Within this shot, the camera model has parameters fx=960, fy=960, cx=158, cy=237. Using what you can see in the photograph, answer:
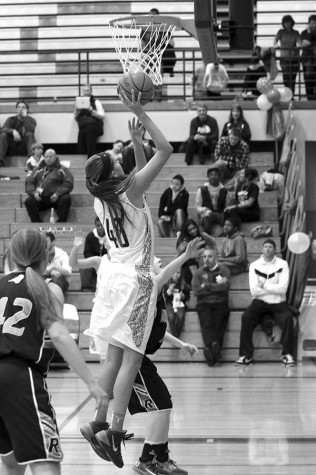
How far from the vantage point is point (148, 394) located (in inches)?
227

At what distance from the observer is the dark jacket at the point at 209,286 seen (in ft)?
41.4

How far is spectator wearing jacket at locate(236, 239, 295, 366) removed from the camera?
1225 cm

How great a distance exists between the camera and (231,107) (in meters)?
17.3

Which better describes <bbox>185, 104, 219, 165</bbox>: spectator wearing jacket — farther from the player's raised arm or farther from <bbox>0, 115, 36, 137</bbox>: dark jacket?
the player's raised arm

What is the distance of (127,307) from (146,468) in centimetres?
99

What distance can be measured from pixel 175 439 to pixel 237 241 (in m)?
6.83

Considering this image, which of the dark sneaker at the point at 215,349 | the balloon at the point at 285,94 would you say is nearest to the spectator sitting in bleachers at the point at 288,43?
the balloon at the point at 285,94

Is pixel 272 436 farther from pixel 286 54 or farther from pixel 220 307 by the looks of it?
pixel 286 54

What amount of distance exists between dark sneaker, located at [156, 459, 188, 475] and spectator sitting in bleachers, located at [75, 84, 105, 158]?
11804mm

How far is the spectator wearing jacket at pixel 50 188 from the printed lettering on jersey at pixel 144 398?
966cm

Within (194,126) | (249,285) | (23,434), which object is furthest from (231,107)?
(23,434)

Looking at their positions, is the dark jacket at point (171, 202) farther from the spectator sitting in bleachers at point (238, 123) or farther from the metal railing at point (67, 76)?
the metal railing at point (67, 76)

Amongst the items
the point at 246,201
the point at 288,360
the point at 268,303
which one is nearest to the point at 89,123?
the point at 246,201

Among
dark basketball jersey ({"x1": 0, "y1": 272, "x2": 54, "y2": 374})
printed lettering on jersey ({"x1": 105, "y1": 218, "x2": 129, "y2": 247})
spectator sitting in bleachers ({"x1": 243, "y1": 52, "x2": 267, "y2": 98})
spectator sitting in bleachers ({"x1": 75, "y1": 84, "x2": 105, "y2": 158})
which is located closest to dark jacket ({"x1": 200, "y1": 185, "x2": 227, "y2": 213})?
spectator sitting in bleachers ({"x1": 75, "y1": 84, "x2": 105, "y2": 158})
